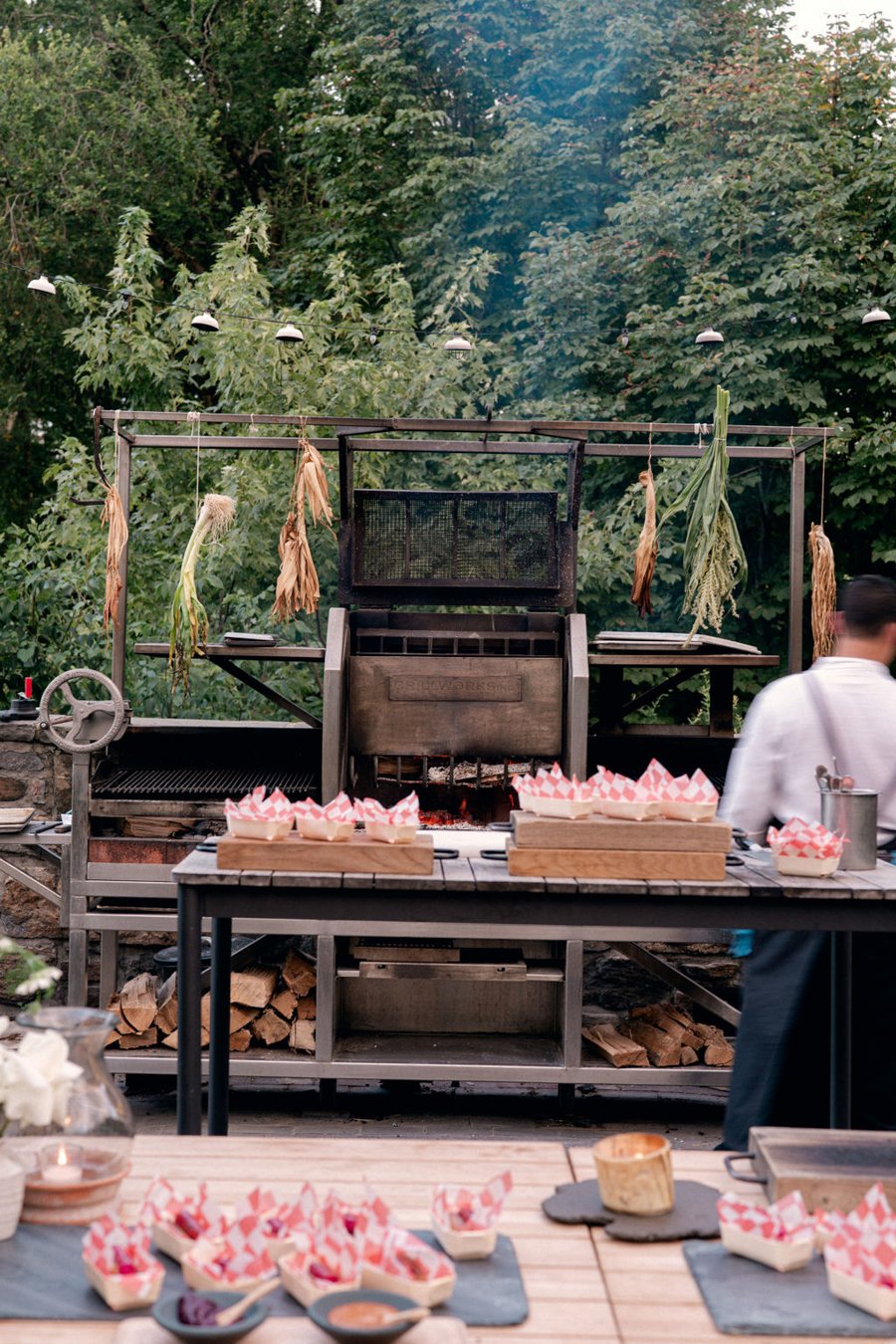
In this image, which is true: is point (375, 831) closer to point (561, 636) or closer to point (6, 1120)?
point (6, 1120)

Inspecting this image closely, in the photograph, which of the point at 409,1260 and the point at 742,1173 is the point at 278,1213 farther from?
the point at 742,1173

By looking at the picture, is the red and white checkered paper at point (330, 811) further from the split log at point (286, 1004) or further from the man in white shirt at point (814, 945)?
the split log at point (286, 1004)

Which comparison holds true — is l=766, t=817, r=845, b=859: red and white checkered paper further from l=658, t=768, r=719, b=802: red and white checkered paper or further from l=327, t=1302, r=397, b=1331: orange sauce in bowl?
l=327, t=1302, r=397, b=1331: orange sauce in bowl

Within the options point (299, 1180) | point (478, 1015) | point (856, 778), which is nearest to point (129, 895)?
point (478, 1015)

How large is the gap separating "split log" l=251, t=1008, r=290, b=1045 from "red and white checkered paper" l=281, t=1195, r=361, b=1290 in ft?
13.1

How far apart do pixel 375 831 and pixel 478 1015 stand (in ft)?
8.79

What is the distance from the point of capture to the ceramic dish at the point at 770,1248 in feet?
5.23

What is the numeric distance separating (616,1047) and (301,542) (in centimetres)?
232

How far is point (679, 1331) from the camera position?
1.47m

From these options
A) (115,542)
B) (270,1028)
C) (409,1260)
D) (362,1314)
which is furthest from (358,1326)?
(115,542)

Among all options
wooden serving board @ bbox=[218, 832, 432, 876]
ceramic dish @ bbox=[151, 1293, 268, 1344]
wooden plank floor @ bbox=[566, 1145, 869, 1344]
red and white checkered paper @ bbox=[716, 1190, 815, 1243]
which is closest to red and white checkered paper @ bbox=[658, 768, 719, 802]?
wooden serving board @ bbox=[218, 832, 432, 876]

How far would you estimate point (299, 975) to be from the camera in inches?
221

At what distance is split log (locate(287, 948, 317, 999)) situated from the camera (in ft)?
18.2

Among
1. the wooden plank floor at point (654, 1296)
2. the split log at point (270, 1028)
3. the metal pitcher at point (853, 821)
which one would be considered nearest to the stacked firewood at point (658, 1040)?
the split log at point (270, 1028)
